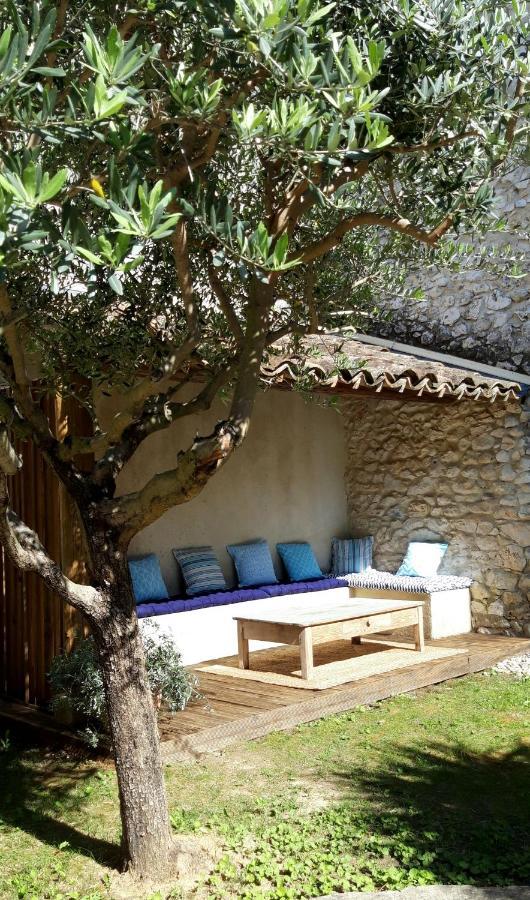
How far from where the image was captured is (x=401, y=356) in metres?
9.42

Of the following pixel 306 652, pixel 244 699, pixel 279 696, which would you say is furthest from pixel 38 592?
pixel 306 652

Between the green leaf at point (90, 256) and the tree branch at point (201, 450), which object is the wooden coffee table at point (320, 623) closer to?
the tree branch at point (201, 450)

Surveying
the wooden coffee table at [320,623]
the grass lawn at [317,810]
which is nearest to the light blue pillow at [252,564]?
the wooden coffee table at [320,623]

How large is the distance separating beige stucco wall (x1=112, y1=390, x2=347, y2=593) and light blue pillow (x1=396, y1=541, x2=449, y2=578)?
1.08 metres

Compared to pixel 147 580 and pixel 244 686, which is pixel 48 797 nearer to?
pixel 244 686

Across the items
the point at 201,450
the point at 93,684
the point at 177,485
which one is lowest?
the point at 93,684

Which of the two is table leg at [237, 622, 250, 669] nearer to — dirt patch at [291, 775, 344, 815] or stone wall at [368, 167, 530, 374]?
dirt patch at [291, 775, 344, 815]

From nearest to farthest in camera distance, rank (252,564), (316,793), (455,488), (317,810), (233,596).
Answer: (317,810) < (316,793) < (233,596) < (252,564) < (455,488)

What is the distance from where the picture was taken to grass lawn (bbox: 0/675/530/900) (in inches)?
158

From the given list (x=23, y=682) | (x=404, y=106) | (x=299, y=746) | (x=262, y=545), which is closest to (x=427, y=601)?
(x=262, y=545)

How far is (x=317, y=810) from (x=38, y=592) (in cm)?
286

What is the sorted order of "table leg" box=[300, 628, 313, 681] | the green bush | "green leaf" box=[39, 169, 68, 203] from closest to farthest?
"green leaf" box=[39, 169, 68, 203], the green bush, "table leg" box=[300, 628, 313, 681]

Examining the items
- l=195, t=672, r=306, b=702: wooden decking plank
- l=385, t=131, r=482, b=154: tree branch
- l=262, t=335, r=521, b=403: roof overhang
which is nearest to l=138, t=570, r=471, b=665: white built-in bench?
l=195, t=672, r=306, b=702: wooden decking plank

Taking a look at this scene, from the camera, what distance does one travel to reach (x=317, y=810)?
4.78 meters
